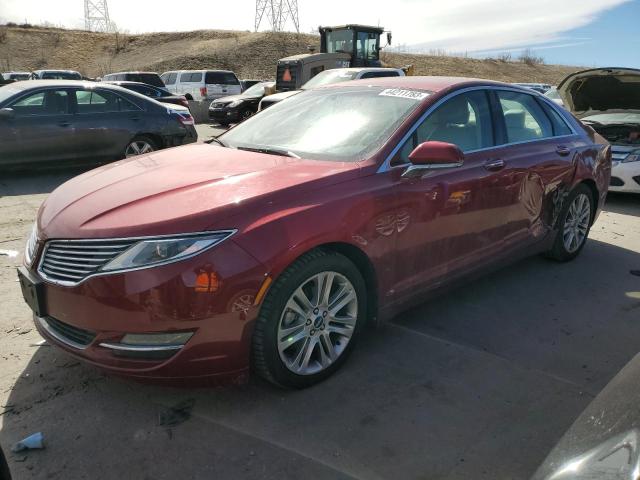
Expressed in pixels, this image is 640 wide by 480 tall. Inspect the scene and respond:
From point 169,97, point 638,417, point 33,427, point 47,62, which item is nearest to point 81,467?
point 33,427

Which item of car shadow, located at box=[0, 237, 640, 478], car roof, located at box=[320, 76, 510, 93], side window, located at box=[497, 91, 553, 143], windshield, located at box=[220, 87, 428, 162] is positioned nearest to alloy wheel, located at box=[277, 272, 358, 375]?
car shadow, located at box=[0, 237, 640, 478]

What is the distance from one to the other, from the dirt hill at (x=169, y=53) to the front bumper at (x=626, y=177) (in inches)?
1504

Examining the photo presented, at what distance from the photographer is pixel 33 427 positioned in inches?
103

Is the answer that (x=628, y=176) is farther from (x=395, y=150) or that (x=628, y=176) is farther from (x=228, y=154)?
(x=228, y=154)

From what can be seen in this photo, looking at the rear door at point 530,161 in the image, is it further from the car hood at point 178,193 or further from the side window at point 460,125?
the car hood at point 178,193

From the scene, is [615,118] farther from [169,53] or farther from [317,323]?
[169,53]

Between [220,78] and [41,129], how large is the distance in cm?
1463

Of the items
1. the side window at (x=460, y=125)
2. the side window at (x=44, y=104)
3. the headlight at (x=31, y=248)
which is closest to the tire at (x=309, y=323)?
the side window at (x=460, y=125)

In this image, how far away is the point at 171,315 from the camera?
2.41m

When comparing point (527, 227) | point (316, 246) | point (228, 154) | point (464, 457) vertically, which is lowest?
point (464, 457)

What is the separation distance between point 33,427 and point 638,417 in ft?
8.40

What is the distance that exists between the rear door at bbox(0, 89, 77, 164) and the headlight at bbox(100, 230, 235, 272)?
261 inches

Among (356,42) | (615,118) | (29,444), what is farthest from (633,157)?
(356,42)

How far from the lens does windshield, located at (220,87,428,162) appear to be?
3.32 m
